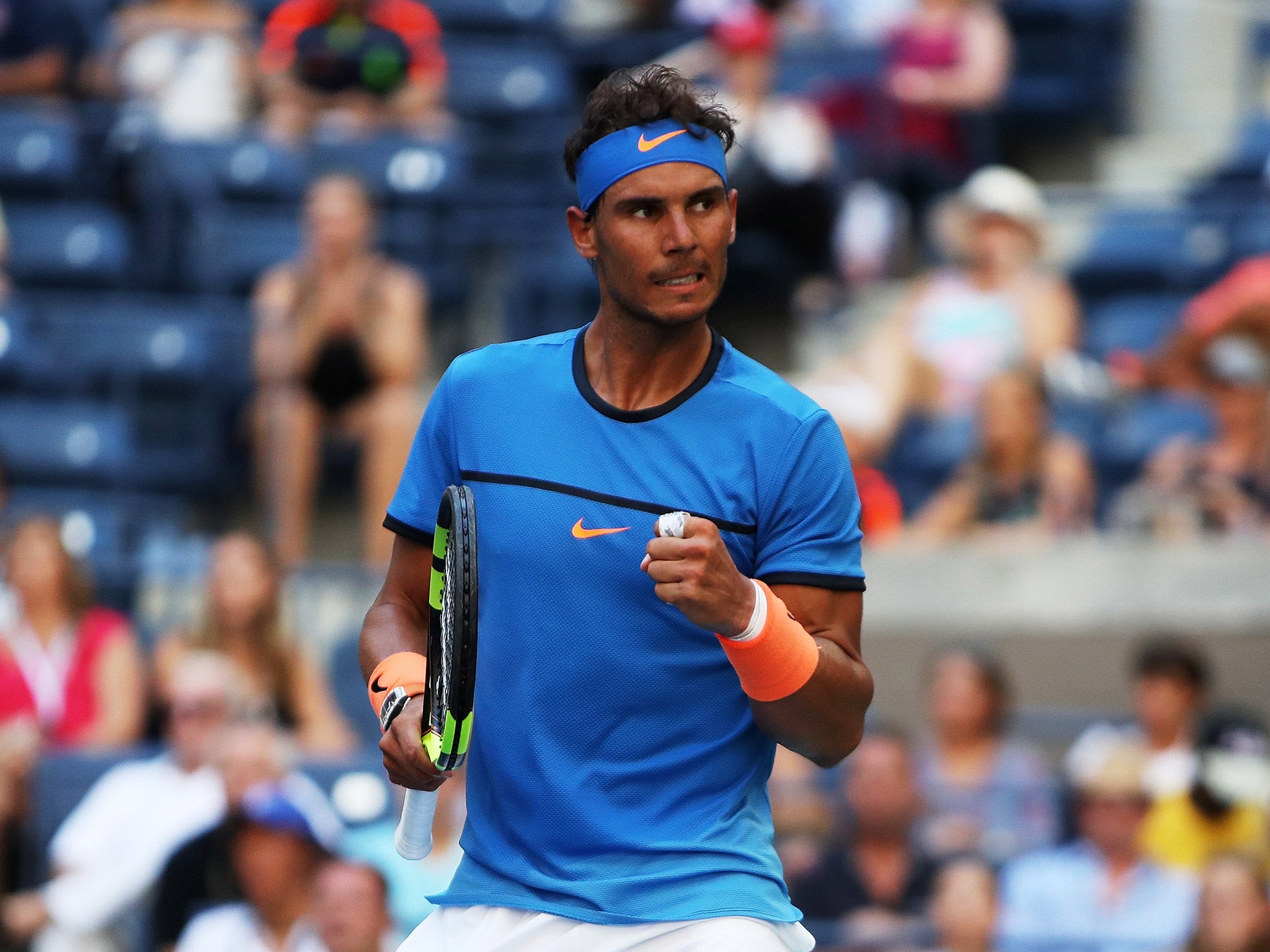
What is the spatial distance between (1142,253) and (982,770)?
333 centimetres

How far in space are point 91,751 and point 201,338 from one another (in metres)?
2.93

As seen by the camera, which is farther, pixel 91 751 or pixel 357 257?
pixel 357 257

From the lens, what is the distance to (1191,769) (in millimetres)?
6617

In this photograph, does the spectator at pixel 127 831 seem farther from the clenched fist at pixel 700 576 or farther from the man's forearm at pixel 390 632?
the clenched fist at pixel 700 576

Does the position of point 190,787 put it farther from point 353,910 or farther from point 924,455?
point 924,455

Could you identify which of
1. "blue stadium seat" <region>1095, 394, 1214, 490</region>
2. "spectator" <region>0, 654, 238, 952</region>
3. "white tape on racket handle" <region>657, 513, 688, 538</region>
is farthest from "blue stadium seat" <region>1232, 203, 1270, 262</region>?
"white tape on racket handle" <region>657, 513, 688, 538</region>

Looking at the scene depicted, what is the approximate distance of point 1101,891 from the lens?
21.0 ft

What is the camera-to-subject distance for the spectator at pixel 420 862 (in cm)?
635

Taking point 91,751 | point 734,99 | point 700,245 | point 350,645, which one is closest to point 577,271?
point 734,99

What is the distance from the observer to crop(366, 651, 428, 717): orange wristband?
325cm

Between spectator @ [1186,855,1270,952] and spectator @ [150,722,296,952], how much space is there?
296 centimetres

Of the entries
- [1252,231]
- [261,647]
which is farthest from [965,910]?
[1252,231]

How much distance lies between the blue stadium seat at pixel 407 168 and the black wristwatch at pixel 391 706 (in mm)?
7040

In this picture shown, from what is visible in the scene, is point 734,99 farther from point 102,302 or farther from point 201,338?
point 102,302
